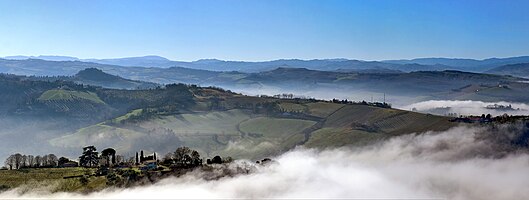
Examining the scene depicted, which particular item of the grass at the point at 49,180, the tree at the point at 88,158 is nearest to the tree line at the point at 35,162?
the tree at the point at 88,158

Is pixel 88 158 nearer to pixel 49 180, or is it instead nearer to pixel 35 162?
pixel 35 162

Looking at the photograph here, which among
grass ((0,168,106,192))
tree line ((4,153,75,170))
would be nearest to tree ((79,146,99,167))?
tree line ((4,153,75,170))

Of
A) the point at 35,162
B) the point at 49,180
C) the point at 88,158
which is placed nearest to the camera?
the point at 49,180

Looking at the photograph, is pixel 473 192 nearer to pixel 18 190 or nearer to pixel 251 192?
pixel 251 192

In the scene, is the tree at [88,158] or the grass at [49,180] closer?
the grass at [49,180]

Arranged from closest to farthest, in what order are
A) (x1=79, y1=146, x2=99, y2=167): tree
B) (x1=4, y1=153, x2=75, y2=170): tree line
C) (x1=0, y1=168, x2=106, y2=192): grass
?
(x1=0, y1=168, x2=106, y2=192): grass < (x1=4, y1=153, x2=75, y2=170): tree line < (x1=79, y1=146, x2=99, y2=167): tree

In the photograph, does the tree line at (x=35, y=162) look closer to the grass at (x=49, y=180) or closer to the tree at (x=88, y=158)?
the tree at (x=88, y=158)

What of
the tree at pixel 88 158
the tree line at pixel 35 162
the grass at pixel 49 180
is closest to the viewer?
the grass at pixel 49 180

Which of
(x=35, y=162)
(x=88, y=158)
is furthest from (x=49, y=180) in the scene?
(x=35, y=162)

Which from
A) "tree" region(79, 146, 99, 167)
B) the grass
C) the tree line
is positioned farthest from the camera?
"tree" region(79, 146, 99, 167)

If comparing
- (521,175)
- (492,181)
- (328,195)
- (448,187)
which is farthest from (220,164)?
(521,175)

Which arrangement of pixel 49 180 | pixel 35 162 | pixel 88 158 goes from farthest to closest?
pixel 35 162 → pixel 88 158 → pixel 49 180

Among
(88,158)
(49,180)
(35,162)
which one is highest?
(88,158)

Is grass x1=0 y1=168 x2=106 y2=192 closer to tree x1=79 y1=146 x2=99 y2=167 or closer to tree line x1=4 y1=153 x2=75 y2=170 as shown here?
tree line x1=4 y1=153 x2=75 y2=170
